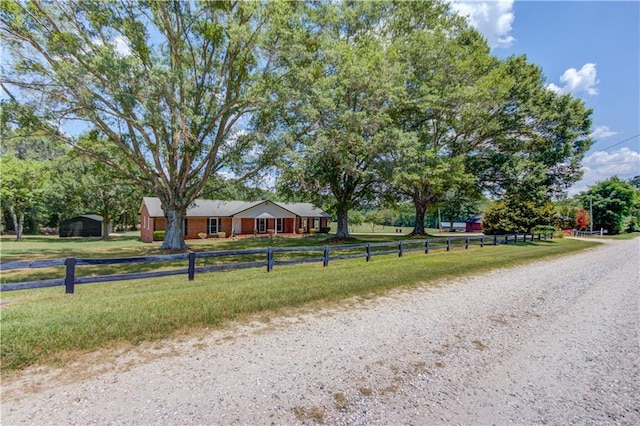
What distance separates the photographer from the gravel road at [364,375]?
3025 mm

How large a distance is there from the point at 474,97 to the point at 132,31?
1949cm

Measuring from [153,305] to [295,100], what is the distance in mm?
11135

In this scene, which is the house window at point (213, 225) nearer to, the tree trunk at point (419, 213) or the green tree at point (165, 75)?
the green tree at point (165, 75)

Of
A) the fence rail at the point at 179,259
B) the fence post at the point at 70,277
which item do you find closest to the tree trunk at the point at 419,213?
the fence rail at the point at 179,259

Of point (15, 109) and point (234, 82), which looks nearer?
point (15, 109)

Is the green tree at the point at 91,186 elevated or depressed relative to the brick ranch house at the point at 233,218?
elevated

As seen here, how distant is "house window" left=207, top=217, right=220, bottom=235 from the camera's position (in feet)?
105

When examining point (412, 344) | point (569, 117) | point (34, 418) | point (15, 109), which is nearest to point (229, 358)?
point (34, 418)

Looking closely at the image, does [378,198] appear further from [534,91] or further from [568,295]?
[568,295]

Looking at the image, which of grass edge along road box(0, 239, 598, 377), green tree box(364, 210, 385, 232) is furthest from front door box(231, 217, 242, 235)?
green tree box(364, 210, 385, 232)

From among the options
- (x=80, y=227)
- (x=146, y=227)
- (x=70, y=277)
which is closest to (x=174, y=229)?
(x=70, y=277)

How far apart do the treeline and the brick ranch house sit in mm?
9450

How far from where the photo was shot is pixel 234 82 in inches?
637

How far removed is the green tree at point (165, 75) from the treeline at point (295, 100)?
2.7 inches
